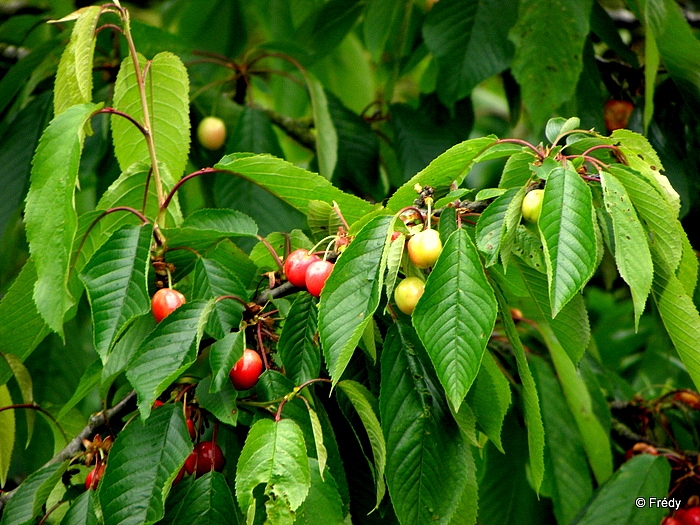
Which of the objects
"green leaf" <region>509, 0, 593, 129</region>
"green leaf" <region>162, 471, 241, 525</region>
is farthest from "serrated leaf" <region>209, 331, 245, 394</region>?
"green leaf" <region>509, 0, 593, 129</region>

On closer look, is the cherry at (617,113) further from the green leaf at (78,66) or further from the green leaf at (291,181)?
the green leaf at (78,66)

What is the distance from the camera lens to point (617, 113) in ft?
6.22

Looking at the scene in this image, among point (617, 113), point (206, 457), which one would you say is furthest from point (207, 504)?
point (617, 113)

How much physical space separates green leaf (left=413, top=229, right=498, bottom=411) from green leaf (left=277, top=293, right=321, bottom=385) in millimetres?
172

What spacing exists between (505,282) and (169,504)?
0.47 m

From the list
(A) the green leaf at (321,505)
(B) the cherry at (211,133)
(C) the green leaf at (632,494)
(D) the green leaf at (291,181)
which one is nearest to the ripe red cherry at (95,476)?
(A) the green leaf at (321,505)

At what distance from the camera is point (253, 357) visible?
855 millimetres

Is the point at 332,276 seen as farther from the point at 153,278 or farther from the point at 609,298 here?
the point at 609,298

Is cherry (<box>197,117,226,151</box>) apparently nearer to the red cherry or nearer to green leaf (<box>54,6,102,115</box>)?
green leaf (<box>54,6,102,115</box>)

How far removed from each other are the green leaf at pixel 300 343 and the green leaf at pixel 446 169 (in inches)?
6.2

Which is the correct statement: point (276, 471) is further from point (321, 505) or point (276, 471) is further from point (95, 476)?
point (95, 476)

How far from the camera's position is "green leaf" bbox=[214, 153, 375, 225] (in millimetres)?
987

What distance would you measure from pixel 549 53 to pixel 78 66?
101 cm

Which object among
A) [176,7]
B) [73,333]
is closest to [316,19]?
[176,7]
